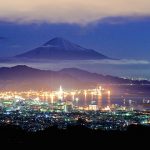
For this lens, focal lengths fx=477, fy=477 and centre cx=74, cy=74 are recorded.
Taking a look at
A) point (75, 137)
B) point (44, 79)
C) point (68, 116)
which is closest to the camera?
point (75, 137)

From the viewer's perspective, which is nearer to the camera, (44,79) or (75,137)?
(75,137)

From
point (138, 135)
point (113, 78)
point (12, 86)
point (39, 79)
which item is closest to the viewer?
point (138, 135)

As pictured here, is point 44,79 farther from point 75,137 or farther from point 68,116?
point 75,137

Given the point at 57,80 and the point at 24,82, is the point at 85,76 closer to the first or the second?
the point at 57,80

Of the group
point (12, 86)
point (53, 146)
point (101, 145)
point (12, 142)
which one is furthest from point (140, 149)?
point (12, 86)

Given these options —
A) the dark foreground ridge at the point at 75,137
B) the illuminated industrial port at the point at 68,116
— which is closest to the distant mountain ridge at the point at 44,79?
the illuminated industrial port at the point at 68,116

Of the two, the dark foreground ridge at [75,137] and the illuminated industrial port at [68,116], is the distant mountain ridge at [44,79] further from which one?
the dark foreground ridge at [75,137]

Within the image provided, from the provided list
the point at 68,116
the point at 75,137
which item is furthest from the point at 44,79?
the point at 75,137
